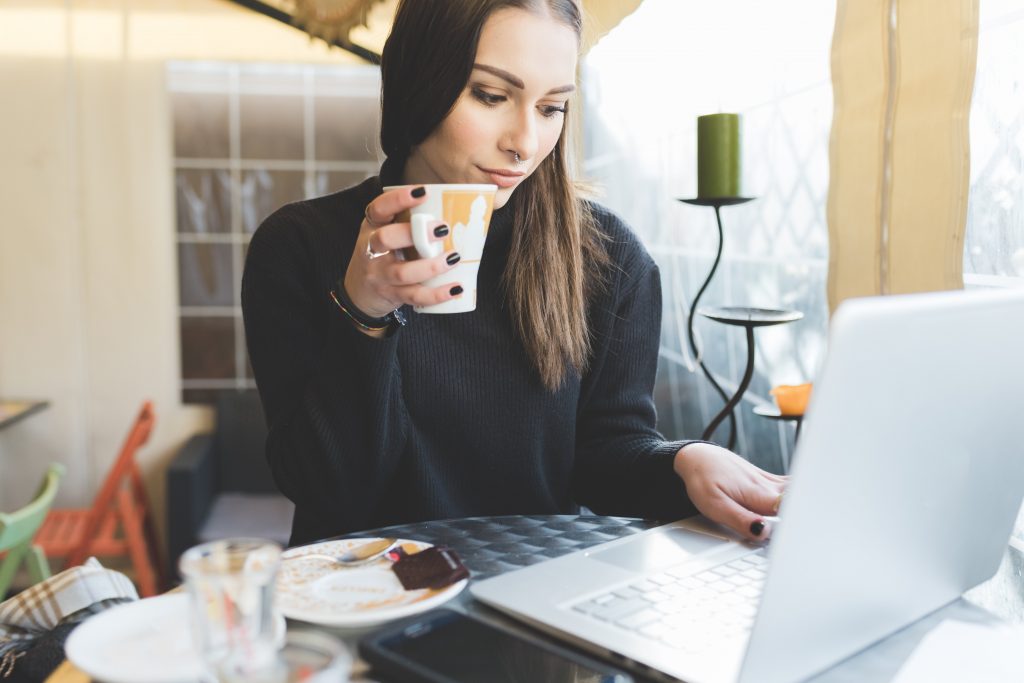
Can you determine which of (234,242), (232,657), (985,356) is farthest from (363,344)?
(234,242)

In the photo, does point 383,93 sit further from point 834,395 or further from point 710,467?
point 834,395

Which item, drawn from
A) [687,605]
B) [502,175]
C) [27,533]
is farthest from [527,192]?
[27,533]

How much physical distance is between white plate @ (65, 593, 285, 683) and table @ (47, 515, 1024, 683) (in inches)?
1.3

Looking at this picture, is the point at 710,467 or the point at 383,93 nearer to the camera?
the point at 710,467

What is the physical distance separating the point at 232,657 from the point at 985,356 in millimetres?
508

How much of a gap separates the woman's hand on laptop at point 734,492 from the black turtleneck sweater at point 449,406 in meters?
0.06

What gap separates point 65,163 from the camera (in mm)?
3539

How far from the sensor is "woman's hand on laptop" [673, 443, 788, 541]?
0.96 metres

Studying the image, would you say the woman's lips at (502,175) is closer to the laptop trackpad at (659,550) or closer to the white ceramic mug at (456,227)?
the white ceramic mug at (456,227)

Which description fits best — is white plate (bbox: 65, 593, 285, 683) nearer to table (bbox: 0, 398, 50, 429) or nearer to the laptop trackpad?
the laptop trackpad

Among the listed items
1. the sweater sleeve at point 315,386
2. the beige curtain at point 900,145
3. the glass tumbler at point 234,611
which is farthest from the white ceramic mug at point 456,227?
the beige curtain at point 900,145

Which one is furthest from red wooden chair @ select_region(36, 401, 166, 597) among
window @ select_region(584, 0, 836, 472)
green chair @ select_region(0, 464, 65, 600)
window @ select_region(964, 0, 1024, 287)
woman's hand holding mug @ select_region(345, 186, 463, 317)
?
window @ select_region(964, 0, 1024, 287)

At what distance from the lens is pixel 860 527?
589 millimetres

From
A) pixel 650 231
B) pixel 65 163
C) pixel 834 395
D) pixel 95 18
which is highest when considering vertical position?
pixel 95 18
